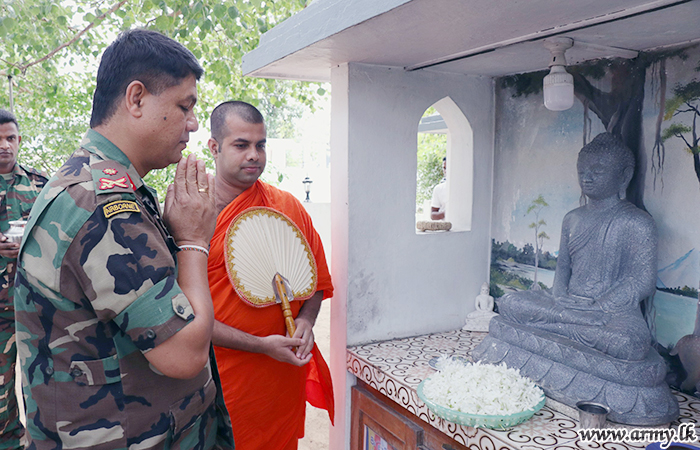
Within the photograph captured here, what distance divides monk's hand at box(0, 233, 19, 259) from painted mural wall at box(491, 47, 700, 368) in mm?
3636

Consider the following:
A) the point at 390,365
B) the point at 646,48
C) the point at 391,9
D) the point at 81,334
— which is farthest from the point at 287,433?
the point at 646,48

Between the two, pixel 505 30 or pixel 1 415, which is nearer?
pixel 505 30

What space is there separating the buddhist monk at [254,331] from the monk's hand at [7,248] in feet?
6.01

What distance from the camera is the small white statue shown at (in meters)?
3.85

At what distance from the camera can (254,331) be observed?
2.77 m

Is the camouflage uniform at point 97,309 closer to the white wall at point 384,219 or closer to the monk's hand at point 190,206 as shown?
the monk's hand at point 190,206

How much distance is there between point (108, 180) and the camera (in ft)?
4.45

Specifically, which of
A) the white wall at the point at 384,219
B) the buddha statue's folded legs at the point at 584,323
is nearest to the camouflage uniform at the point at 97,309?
the white wall at the point at 384,219

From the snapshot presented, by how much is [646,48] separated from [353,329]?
2.50 meters

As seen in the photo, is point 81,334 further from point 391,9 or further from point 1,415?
point 1,415

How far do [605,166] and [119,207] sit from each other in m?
2.59

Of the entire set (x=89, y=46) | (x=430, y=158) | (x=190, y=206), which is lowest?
(x=190, y=206)

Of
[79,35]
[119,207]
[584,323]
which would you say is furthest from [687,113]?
[79,35]

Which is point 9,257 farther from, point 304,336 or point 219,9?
point 219,9
